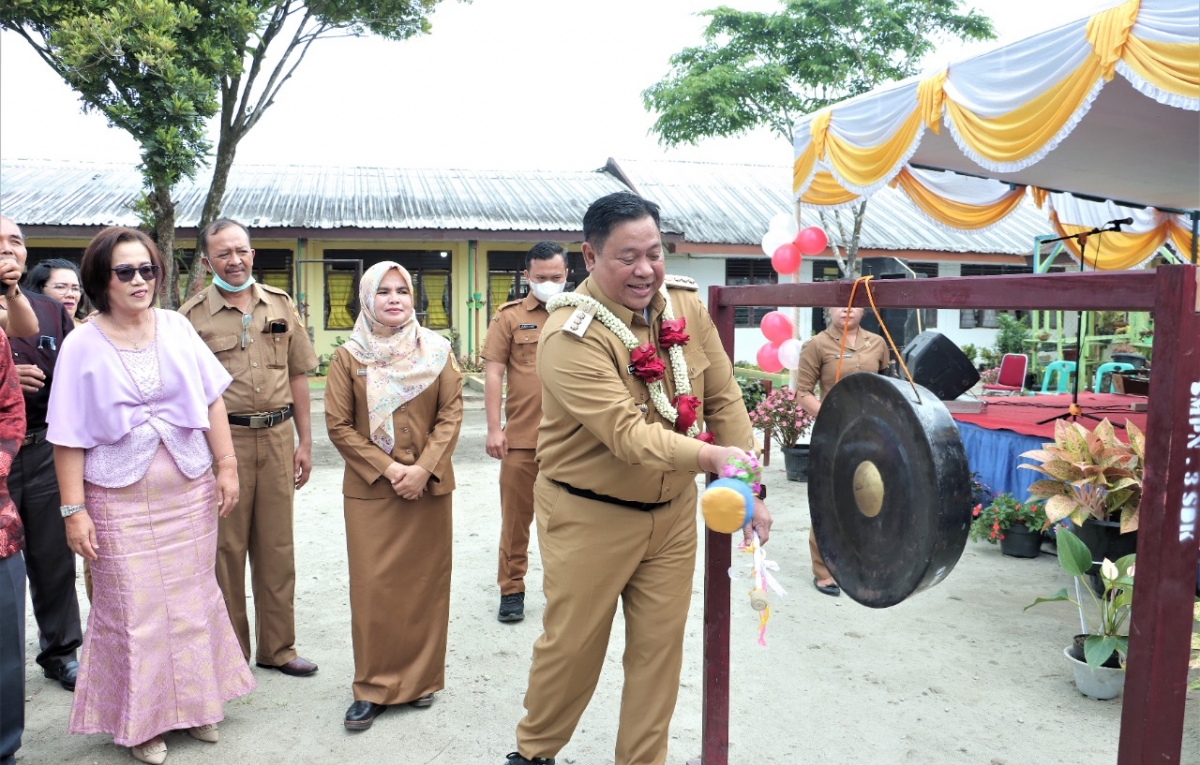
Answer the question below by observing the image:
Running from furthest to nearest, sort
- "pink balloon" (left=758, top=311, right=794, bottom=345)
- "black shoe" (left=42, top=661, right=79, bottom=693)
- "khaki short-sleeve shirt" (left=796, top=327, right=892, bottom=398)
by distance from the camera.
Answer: "pink balloon" (left=758, top=311, right=794, bottom=345)
"khaki short-sleeve shirt" (left=796, top=327, right=892, bottom=398)
"black shoe" (left=42, top=661, right=79, bottom=693)

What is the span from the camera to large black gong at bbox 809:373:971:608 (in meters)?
2.08

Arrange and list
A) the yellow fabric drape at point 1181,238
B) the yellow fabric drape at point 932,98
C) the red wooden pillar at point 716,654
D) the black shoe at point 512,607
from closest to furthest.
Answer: the red wooden pillar at point 716,654 < the black shoe at point 512,607 < the yellow fabric drape at point 932,98 < the yellow fabric drape at point 1181,238

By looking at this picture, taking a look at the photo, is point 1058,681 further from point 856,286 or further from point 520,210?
point 520,210

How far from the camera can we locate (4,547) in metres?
2.66

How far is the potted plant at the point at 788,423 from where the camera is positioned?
753cm

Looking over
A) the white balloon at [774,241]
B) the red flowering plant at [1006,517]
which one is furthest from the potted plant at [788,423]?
the red flowering plant at [1006,517]

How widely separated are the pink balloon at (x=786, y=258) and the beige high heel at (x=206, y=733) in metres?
6.13

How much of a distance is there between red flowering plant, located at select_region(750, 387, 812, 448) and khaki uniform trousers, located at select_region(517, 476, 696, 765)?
512 cm

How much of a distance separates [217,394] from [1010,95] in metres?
4.60

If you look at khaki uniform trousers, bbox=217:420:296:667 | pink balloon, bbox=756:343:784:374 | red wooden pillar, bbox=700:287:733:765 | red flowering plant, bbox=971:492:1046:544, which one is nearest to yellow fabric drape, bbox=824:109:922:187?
pink balloon, bbox=756:343:784:374

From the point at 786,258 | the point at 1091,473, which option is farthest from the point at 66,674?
the point at 786,258

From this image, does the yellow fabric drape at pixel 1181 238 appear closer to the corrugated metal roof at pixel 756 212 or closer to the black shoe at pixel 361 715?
the corrugated metal roof at pixel 756 212

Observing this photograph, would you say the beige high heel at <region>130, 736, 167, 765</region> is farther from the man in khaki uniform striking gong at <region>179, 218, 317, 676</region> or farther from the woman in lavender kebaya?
the man in khaki uniform striking gong at <region>179, 218, 317, 676</region>

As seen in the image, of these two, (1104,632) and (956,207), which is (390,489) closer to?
(1104,632)
